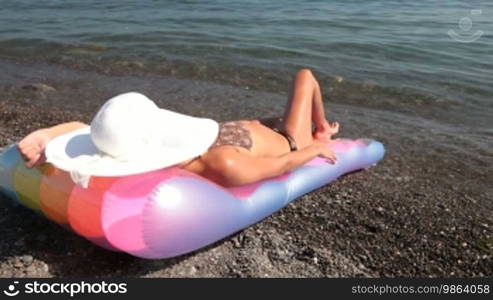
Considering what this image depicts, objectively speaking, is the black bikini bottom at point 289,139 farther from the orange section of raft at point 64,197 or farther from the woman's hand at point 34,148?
the woman's hand at point 34,148

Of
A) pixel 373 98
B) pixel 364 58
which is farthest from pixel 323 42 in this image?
pixel 373 98

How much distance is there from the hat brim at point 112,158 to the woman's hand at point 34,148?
0.11 m

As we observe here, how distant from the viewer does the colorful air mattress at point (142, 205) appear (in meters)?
2.90

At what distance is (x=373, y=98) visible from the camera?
7.29 metres

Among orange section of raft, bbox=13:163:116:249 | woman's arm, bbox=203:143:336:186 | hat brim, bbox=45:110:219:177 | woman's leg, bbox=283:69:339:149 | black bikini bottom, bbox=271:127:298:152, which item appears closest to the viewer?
hat brim, bbox=45:110:219:177

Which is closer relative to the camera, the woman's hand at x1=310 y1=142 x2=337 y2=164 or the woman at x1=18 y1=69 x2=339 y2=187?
the woman at x1=18 y1=69 x2=339 y2=187

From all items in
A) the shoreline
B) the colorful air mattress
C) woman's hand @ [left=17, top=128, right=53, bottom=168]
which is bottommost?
the shoreline

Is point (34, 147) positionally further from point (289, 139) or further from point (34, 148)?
point (289, 139)

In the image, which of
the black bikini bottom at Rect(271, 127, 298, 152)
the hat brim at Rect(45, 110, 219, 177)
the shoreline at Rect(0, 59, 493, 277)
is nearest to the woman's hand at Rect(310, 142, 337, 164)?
the black bikini bottom at Rect(271, 127, 298, 152)

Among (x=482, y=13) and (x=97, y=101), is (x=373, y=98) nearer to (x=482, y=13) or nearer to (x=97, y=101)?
(x=97, y=101)

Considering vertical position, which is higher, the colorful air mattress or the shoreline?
the colorful air mattress

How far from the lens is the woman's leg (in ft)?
13.9

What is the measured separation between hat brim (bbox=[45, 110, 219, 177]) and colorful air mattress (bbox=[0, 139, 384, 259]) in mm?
116

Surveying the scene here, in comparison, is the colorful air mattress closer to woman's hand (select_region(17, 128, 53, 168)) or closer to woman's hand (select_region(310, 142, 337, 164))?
woman's hand (select_region(17, 128, 53, 168))
